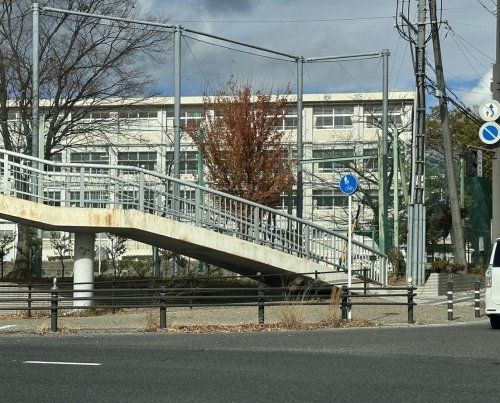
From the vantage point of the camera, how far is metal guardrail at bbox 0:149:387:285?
23375 mm

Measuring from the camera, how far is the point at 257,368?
11867 mm

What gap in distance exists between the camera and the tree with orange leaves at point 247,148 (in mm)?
36812

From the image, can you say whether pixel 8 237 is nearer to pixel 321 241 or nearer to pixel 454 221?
pixel 321 241

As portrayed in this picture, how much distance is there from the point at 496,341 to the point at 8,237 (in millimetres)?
22876

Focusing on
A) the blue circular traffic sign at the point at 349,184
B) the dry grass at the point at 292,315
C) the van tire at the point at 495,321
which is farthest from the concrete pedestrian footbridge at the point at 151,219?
the van tire at the point at 495,321

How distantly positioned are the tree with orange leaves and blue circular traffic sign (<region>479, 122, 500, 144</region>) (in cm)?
1251

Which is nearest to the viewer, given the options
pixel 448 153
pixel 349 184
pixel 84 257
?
pixel 349 184

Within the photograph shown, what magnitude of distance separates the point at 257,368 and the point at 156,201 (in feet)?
40.9

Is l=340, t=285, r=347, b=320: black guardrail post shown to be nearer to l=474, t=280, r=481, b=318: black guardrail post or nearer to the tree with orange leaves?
l=474, t=280, r=481, b=318: black guardrail post

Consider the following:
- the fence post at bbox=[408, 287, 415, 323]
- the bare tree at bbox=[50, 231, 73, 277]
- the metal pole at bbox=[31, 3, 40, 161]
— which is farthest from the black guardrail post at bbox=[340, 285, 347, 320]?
the bare tree at bbox=[50, 231, 73, 277]

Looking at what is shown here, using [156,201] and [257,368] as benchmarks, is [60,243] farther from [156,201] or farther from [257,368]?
[257,368]

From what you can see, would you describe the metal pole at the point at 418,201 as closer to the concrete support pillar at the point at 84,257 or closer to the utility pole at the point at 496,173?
the utility pole at the point at 496,173

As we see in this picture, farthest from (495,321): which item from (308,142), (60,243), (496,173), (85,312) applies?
(308,142)

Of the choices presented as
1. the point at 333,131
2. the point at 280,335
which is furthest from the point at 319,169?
the point at 280,335
